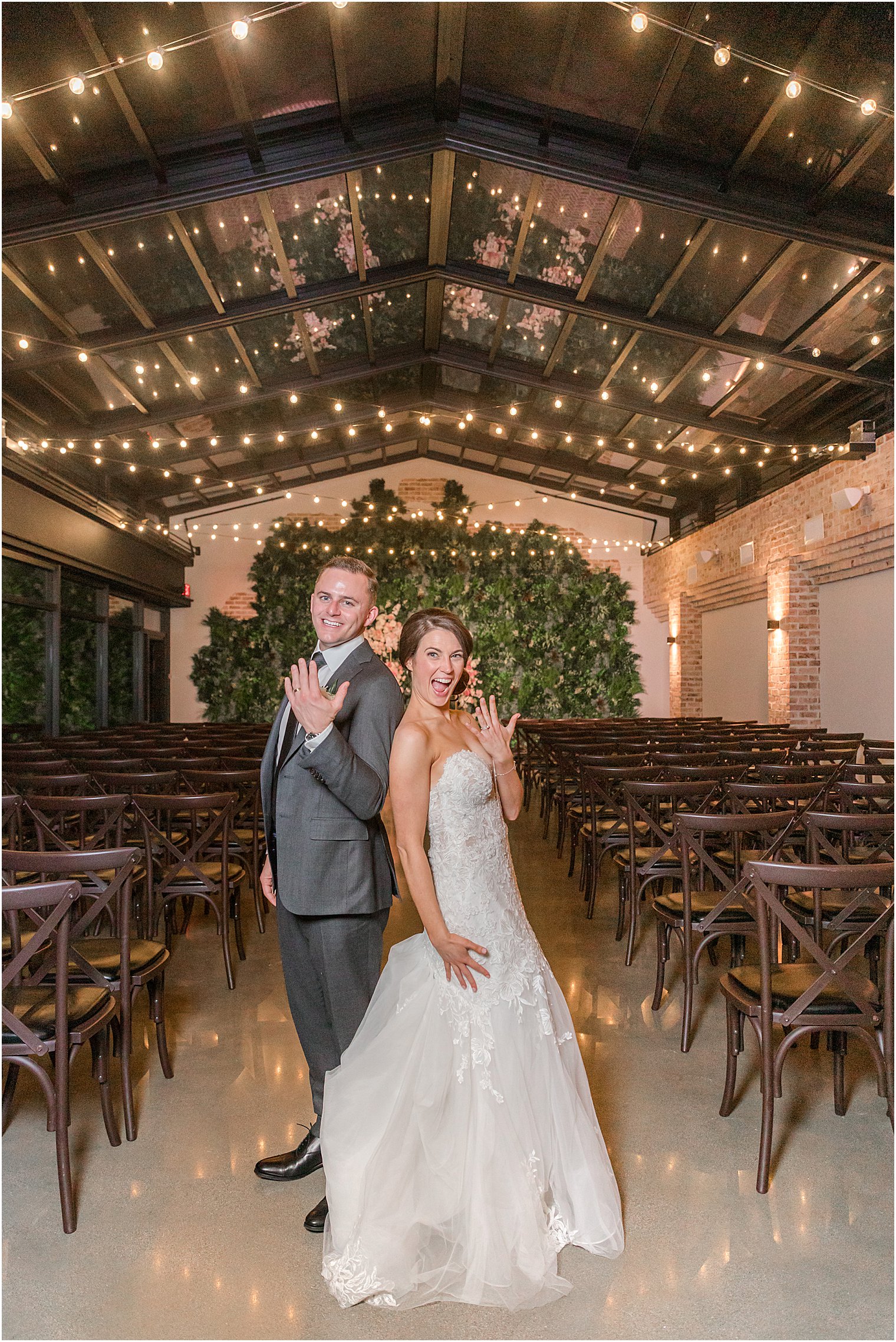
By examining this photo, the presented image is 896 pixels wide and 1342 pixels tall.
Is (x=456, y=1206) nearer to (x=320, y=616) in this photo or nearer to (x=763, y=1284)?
(x=763, y=1284)

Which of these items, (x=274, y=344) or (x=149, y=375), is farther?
(x=274, y=344)

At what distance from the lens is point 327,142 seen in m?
6.56

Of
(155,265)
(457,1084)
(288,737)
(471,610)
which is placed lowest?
(457,1084)

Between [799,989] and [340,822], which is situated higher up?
[340,822]

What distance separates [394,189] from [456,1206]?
7.78m

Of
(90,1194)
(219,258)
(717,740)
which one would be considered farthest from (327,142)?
(90,1194)

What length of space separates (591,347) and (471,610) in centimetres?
575

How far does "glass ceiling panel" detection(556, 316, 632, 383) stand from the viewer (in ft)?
30.4

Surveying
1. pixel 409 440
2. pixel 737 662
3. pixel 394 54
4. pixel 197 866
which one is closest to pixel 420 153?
pixel 394 54

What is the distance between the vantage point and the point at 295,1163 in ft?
7.91

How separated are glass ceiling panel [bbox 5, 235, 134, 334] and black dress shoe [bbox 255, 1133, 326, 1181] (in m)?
6.61

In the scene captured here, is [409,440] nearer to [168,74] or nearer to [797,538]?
[797,538]

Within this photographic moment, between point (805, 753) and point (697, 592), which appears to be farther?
point (697, 592)

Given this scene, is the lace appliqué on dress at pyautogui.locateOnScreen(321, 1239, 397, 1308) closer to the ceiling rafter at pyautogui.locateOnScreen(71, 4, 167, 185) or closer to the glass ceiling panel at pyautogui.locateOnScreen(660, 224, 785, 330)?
the ceiling rafter at pyautogui.locateOnScreen(71, 4, 167, 185)
